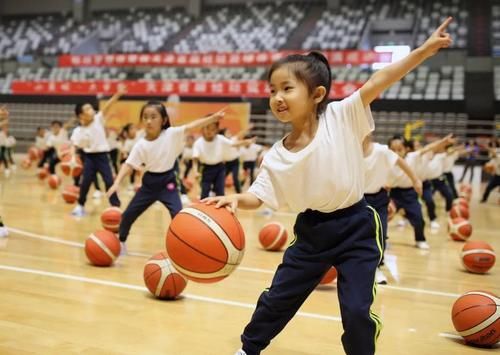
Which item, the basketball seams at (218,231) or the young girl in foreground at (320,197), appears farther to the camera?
the basketball seams at (218,231)

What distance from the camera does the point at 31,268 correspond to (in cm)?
507

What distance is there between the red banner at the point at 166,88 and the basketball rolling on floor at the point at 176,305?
39.6ft

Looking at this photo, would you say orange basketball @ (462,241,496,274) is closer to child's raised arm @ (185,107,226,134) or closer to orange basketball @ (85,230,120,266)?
child's raised arm @ (185,107,226,134)

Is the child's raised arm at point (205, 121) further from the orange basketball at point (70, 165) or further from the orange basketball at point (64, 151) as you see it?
the orange basketball at point (64, 151)

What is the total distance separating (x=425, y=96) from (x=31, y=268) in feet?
49.9

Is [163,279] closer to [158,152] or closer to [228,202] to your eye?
[228,202]

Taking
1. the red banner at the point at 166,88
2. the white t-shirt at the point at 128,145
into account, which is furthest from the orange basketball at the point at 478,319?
the red banner at the point at 166,88

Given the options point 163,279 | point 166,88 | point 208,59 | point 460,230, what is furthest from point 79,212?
point 208,59

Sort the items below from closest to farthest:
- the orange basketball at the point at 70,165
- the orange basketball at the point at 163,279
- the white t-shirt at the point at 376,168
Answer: the orange basketball at the point at 163,279 < the white t-shirt at the point at 376,168 < the orange basketball at the point at 70,165

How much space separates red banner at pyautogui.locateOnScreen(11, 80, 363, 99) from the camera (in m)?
18.7

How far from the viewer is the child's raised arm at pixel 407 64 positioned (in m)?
2.35

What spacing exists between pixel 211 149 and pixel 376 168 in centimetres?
352

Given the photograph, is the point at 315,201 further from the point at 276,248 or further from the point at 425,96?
the point at 425,96

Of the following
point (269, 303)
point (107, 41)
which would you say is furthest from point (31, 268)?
point (107, 41)
